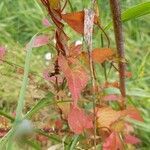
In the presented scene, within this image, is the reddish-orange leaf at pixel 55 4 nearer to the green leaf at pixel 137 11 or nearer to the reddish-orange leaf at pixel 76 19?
the reddish-orange leaf at pixel 76 19

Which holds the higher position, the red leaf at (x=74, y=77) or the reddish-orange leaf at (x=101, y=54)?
the reddish-orange leaf at (x=101, y=54)

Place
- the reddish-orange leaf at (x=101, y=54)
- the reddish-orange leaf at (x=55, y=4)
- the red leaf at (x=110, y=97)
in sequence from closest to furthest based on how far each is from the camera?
the reddish-orange leaf at (x=55, y=4), the reddish-orange leaf at (x=101, y=54), the red leaf at (x=110, y=97)

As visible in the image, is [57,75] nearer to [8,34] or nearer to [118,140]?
[118,140]

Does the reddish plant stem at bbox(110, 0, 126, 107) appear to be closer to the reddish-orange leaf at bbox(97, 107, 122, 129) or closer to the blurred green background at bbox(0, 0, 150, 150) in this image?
the reddish-orange leaf at bbox(97, 107, 122, 129)

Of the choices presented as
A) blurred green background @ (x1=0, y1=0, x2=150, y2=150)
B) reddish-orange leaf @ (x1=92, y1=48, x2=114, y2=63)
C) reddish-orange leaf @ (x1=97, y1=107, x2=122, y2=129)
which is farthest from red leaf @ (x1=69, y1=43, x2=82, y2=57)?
blurred green background @ (x1=0, y1=0, x2=150, y2=150)

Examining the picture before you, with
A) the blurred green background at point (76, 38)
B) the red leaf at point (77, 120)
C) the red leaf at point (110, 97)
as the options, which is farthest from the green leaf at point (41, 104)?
the blurred green background at point (76, 38)

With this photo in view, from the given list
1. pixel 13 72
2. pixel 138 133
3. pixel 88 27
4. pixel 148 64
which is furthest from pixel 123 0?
pixel 88 27

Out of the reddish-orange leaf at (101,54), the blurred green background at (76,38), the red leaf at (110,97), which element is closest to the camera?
Result: the reddish-orange leaf at (101,54)
